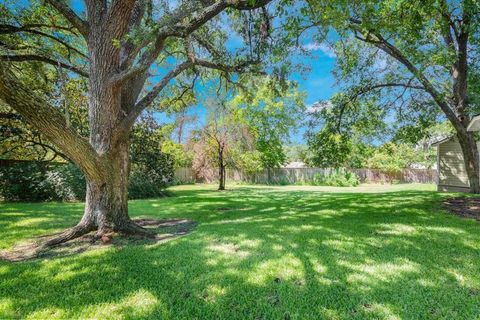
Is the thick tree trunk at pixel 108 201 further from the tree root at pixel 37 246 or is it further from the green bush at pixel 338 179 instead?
the green bush at pixel 338 179

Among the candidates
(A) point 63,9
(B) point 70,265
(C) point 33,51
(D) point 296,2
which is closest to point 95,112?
(A) point 63,9

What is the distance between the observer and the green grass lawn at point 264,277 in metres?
→ 2.18

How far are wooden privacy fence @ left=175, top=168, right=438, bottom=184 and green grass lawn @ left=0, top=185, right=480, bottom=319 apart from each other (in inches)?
738

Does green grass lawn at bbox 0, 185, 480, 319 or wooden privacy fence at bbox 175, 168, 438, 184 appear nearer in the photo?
green grass lawn at bbox 0, 185, 480, 319

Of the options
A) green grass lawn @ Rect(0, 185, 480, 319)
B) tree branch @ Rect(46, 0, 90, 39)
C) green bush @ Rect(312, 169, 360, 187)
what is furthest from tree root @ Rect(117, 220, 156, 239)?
green bush @ Rect(312, 169, 360, 187)

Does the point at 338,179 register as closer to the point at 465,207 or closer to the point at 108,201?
the point at 465,207

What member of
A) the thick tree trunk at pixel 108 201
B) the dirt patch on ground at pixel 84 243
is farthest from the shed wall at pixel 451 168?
the thick tree trunk at pixel 108 201

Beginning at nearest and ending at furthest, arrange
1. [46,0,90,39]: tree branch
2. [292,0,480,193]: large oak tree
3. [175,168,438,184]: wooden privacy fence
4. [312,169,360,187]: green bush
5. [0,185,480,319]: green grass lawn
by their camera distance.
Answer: [0,185,480,319]: green grass lawn → [46,0,90,39]: tree branch → [292,0,480,193]: large oak tree → [312,169,360,187]: green bush → [175,168,438,184]: wooden privacy fence

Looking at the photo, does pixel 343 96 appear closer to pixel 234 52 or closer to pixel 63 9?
pixel 234 52

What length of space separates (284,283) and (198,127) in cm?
1544

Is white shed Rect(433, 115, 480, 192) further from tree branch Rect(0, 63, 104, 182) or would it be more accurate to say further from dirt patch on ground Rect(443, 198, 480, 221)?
tree branch Rect(0, 63, 104, 182)

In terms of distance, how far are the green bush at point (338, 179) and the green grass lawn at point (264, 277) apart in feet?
54.7

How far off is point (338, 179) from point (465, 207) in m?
14.5

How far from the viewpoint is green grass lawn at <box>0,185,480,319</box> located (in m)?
2.18
